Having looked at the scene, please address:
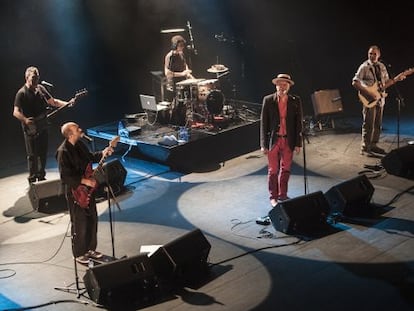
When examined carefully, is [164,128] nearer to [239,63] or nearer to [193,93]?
[193,93]

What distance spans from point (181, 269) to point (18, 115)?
14.0 ft

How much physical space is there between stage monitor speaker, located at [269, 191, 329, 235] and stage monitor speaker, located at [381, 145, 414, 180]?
240 cm

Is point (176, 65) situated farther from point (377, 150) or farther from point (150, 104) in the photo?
point (377, 150)

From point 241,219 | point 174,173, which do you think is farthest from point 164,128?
point 241,219

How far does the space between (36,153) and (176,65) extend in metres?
3.84

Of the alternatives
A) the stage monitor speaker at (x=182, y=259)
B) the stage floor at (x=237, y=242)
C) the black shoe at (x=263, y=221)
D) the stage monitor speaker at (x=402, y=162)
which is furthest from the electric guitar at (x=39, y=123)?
the stage monitor speaker at (x=402, y=162)

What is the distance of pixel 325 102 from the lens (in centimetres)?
1318

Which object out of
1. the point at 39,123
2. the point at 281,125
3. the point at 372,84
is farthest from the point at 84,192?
the point at 372,84

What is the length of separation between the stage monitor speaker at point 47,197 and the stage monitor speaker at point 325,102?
230 inches

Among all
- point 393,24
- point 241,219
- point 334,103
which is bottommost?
point 241,219

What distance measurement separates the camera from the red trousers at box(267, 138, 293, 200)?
8.83 metres

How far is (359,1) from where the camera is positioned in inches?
615

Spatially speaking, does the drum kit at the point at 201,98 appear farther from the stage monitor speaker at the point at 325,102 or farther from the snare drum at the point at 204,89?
the stage monitor speaker at the point at 325,102

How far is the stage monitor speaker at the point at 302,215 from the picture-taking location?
8062 mm
